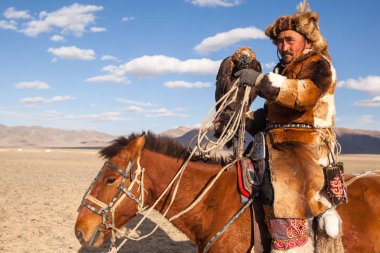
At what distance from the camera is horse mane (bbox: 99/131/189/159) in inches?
154

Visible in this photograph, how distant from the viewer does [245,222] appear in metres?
3.51

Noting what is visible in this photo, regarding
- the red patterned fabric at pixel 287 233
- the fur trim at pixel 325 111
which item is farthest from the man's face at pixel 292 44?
the red patterned fabric at pixel 287 233

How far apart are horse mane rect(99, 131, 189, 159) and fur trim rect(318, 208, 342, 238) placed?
1572mm

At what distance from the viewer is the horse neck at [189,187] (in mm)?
Result: 3771

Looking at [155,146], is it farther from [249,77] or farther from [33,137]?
[33,137]

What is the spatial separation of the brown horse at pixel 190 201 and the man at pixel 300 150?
28cm

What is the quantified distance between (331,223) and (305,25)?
1922 mm

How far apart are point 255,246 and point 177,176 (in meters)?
1.06

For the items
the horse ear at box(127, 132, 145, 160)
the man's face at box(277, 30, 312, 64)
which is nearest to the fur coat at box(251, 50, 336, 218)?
the man's face at box(277, 30, 312, 64)

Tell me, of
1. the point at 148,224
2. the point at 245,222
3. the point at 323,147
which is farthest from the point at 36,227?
the point at 323,147

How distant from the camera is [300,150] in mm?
3344

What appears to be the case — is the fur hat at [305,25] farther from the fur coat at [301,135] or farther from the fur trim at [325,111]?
the fur trim at [325,111]

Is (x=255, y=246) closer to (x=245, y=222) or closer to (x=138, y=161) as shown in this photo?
(x=245, y=222)

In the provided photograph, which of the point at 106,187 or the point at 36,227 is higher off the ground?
the point at 106,187
